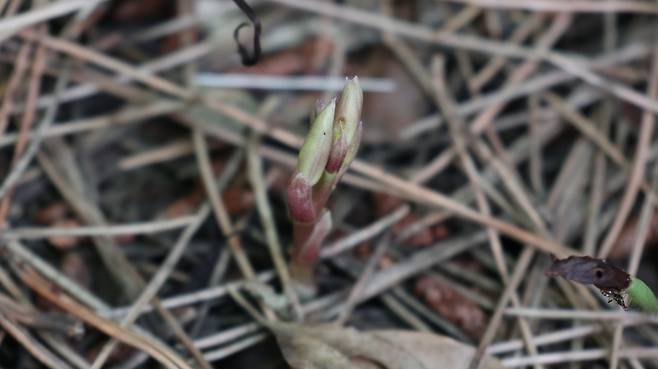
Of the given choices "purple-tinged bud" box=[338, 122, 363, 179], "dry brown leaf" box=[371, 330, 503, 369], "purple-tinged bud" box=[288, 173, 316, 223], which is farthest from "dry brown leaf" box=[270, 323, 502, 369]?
"purple-tinged bud" box=[338, 122, 363, 179]

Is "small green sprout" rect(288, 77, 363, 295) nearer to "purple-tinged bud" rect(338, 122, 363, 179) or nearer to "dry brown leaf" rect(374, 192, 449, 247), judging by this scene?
"purple-tinged bud" rect(338, 122, 363, 179)

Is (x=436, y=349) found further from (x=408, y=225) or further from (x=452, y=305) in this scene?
(x=408, y=225)

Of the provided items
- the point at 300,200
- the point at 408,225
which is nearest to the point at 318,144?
the point at 300,200

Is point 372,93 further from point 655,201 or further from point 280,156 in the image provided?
point 655,201

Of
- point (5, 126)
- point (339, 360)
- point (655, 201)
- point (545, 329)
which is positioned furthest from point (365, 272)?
point (5, 126)

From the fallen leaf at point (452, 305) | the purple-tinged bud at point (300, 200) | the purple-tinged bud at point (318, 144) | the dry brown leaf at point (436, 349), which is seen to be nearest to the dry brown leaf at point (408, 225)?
the fallen leaf at point (452, 305)

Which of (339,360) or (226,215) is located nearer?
(339,360)

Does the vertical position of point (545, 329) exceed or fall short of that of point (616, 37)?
it falls short
